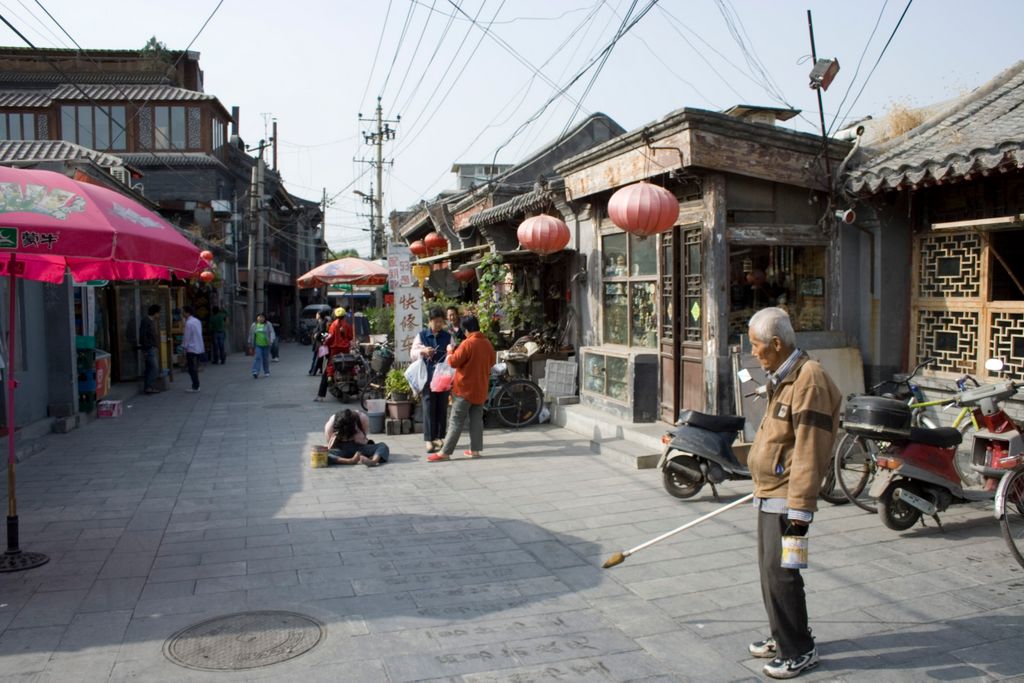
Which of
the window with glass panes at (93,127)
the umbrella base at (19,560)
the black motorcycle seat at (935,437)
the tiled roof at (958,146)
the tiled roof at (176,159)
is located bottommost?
the umbrella base at (19,560)

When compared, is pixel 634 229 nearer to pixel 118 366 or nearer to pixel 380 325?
pixel 118 366

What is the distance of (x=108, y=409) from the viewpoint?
1372 cm

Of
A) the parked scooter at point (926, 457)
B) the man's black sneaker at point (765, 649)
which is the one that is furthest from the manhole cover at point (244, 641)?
the parked scooter at point (926, 457)

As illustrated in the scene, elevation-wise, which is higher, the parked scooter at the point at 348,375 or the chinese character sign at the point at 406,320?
the chinese character sign at the point at 406,320

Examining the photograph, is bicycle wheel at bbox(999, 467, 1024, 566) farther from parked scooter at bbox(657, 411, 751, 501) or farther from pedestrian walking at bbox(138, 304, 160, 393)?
pedestrian walking at bbox(138, 304, 160, 393)

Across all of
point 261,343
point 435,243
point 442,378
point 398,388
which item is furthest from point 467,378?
point 261,343

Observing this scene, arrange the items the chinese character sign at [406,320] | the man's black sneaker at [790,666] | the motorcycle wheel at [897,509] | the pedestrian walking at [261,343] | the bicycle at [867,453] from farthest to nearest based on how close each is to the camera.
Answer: the pedestrian walking at [261,343]
the chinese character sign at [406,320]
the bicycle at [867,453]
the motorcycle wheel at [897,509]
the man's black sneaker at [790,666]

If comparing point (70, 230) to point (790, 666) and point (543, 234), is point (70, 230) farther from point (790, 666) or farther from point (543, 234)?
point (543, 234)

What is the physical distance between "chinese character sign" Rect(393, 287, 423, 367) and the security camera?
6.41 m

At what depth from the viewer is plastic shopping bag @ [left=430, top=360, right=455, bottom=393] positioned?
10.3 metres

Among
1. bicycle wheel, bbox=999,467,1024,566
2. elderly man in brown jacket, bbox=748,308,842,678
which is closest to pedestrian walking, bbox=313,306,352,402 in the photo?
bicycle wheel, bbox=999,467,1024,566

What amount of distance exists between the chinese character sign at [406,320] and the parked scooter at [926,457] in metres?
7.78

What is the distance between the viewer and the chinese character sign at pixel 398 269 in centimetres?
1299

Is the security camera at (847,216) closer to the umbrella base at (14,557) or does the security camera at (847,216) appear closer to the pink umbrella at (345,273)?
the umbrella base at (14,557)
